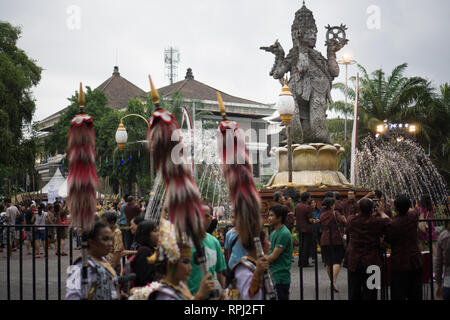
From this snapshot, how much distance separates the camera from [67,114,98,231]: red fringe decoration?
4316mm

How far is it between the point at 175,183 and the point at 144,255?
6.04 ft

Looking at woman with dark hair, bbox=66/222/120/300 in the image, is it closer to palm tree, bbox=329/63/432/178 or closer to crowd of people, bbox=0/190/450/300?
crowd of people, bbox=0/190/450/300

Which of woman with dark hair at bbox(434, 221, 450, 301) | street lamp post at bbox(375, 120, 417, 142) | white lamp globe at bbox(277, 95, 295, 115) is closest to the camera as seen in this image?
woman with dark hair at bbox(434, 221, 450, 301)

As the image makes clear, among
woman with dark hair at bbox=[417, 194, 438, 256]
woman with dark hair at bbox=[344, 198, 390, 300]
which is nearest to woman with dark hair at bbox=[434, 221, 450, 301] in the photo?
woman with dark hair at bbox=[344, 198, 390, 300]

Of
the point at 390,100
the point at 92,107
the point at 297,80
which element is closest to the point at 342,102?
the point at 390,100

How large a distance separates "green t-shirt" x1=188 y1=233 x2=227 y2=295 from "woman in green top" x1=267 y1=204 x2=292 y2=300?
89 centimetres

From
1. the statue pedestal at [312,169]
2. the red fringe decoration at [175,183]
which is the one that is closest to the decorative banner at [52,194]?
the statue pedestal at [312,169]

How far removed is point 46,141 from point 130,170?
1093 cm

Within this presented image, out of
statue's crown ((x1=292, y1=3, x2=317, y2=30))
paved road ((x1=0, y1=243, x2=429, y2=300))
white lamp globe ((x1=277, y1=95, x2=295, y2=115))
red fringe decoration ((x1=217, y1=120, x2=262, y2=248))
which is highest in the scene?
statue's crown ((x1=292, y1=3, x2=317, y2=30))

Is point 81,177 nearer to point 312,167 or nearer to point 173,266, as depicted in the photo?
point 173,266

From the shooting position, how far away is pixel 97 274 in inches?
171

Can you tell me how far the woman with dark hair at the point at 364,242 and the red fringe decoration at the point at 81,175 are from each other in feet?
11.9
